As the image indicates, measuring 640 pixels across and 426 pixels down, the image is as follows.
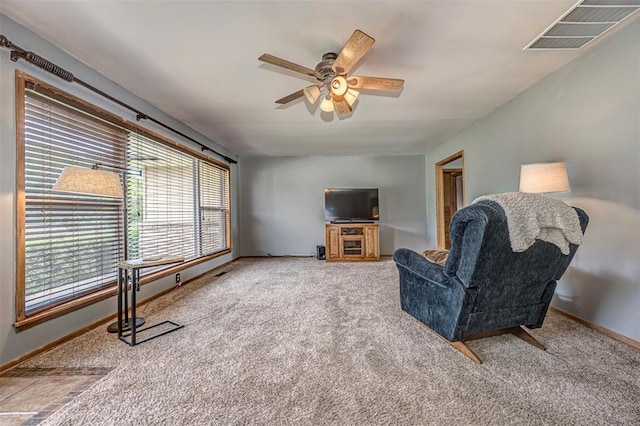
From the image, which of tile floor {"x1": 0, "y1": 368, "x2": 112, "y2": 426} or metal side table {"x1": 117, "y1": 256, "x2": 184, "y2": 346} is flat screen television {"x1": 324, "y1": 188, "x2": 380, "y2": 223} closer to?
metal side table {"x1": 117, "y1": 256, "x2": 184, "y2": 346}

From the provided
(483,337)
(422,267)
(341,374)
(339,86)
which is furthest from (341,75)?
(483,337)

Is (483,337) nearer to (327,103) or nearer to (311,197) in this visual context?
(327,103)

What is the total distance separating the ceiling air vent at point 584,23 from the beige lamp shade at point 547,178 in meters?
0.92

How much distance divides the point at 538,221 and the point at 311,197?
15.3 ft

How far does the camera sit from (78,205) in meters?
2.17

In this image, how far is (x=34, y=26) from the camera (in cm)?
181

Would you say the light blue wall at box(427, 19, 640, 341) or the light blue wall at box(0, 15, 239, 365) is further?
the light blue wall at box(427, 19, 640, 341)

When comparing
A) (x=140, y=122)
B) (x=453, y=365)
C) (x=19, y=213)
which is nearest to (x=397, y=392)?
(x=453, y=365)

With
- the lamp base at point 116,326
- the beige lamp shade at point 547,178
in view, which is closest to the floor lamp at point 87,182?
the lamp base at point 116,326

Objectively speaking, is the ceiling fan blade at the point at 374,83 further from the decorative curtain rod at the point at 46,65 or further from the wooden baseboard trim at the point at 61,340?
the wooden baseboard trim at the point at 61,340

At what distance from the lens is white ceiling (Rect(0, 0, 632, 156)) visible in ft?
5.45

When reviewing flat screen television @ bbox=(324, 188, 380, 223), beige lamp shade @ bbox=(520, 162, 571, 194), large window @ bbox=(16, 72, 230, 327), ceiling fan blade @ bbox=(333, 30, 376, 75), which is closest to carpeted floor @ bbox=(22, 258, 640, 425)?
large window @ bbox=(16, 72, 230, 327)

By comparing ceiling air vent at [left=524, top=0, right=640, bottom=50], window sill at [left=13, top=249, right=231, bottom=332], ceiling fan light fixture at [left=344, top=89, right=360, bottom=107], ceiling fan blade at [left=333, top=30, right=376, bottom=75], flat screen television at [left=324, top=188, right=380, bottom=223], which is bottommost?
window sill at [left=13, top=249, right=231, bottom=332]

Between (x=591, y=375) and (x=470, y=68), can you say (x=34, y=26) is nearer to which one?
(x=470, y=68)
